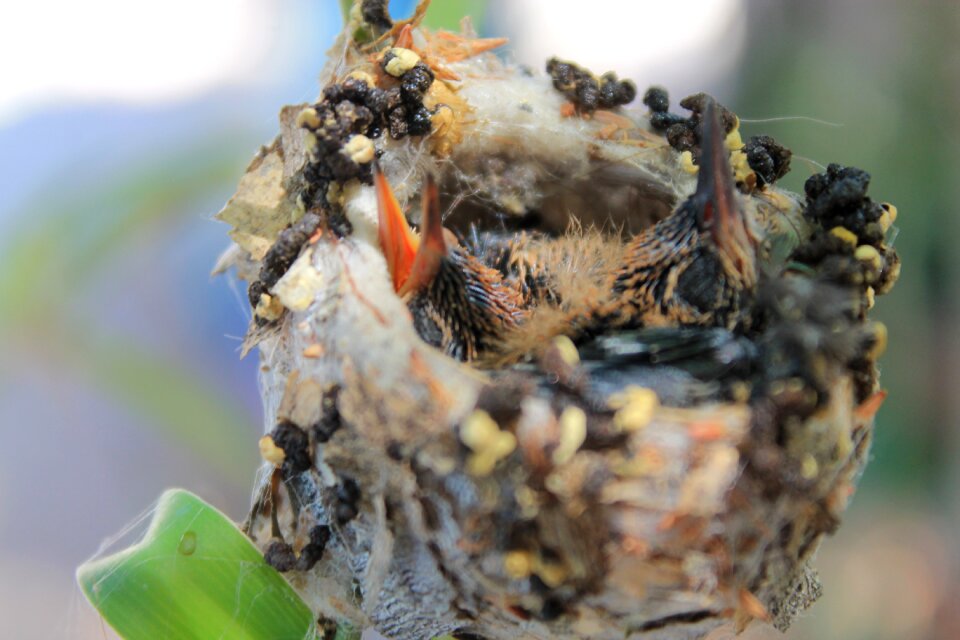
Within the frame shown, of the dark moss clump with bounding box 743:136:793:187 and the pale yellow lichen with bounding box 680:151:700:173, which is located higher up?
the pale yellow lichen with bounding box 680:151:700:173

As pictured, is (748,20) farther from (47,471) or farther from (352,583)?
(47,471)

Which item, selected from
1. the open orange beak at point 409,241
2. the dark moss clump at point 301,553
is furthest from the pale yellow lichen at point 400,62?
the dark moss clump at point 301,553

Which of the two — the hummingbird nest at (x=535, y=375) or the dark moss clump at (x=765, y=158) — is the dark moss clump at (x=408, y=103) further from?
the dark moss clump at (x=765, y=158)

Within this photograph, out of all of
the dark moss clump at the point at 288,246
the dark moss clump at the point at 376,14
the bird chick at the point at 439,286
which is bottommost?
the bird chick at the point at 439,286

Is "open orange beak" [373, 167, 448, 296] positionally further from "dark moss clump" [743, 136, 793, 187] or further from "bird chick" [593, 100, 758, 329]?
"dark moss clump" [743, 136, 793, 187]

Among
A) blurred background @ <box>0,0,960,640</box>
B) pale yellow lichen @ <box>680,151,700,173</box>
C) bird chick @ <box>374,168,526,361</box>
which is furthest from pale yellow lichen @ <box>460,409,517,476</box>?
blurred background @ <box>0,0,960,640</box>

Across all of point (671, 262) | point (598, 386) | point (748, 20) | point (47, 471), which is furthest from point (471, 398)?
point (748, 20)
